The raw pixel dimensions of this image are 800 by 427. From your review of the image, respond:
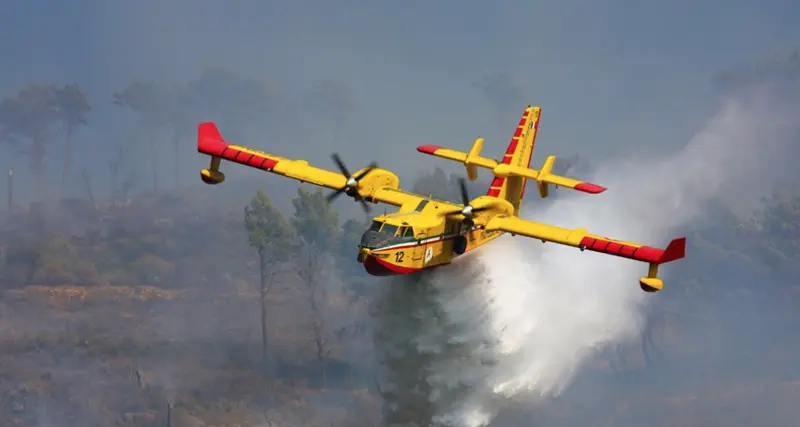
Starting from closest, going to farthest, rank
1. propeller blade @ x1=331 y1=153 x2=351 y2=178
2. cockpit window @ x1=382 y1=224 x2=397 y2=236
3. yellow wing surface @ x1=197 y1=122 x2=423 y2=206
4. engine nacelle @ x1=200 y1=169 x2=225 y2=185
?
1. cockpit window @ x1=382 y1=224 x2=397 y2=236
2. propeller blade @ x1=331 y1=153 x2=351 y2=178
3. yellow wing surface @ x1=197 y1=122 x2=423 y2=206
4. engine nacelle @ x1=200 y1=169 x2=225 y2=185

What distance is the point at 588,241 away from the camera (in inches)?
1809

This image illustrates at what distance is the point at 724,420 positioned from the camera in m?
70.9

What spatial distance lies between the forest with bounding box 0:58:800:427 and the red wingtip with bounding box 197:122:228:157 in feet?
48.5

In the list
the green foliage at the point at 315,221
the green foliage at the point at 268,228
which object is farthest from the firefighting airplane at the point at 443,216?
the green foliage at the point at 315,221

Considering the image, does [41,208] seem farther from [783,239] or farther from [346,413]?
[783,239]

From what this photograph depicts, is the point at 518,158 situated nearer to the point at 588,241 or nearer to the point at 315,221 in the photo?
the point at 588,241

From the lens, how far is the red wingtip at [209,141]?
52719 mm

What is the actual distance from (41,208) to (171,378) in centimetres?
2098

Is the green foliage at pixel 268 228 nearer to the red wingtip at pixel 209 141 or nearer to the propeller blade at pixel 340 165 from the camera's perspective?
the red wingtip at pixel 209 141

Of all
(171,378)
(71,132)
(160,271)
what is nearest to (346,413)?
(171,378)

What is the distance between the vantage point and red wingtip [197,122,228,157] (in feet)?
173

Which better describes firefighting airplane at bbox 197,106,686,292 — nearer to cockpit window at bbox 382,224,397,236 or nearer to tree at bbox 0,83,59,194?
cockpit window at bbox 382,224,397,236

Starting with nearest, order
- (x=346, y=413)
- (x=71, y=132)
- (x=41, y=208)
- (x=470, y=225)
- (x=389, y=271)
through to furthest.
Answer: (x=389, y=271) < (x=470, y=225) < (x=346, y=413) < (x=41, y=208) < (x=71, y=132)

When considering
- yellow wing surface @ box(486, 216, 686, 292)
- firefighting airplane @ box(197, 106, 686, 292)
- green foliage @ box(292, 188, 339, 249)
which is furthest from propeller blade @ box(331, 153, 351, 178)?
green foliage @ box(292, 188, 339, 249)
